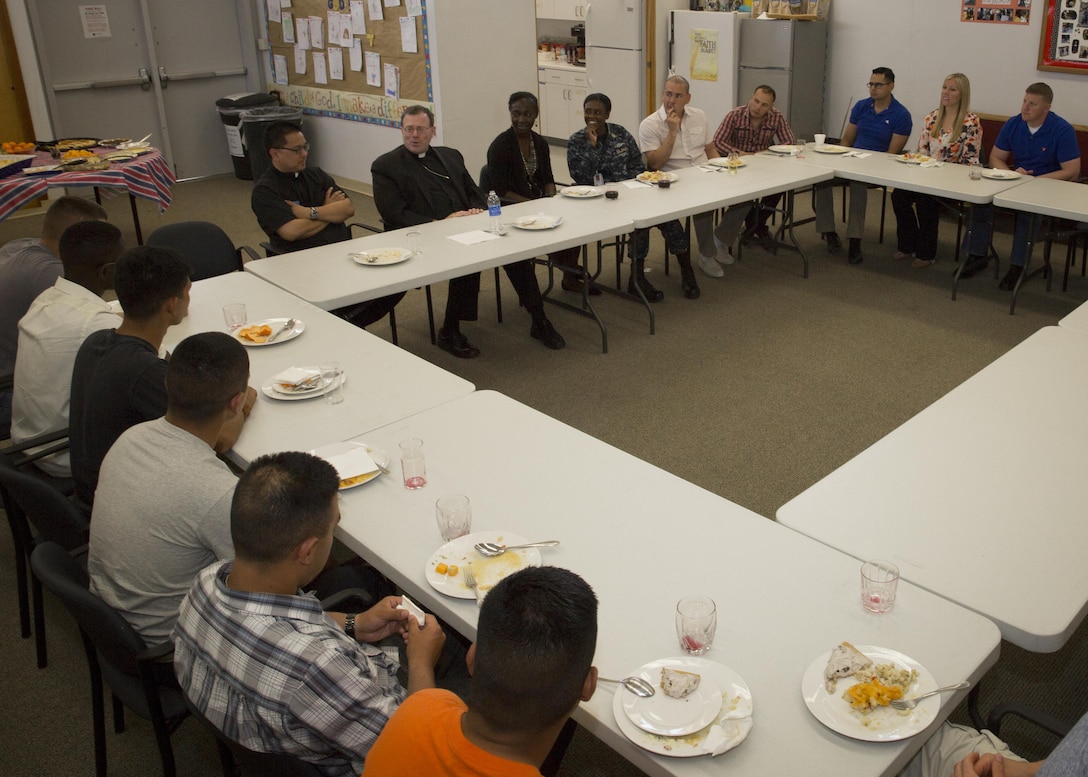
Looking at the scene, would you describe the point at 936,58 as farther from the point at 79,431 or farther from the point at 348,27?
the point at 79,431

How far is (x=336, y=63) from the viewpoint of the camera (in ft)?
27.6

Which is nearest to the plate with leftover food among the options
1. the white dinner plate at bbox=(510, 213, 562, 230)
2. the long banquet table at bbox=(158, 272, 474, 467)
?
the white dinner plate at bbox=(510, 213, 562, 230)

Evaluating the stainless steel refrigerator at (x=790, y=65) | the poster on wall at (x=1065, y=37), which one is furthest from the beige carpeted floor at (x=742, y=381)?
the stainless steel refrigerator at (x=790, y=65)

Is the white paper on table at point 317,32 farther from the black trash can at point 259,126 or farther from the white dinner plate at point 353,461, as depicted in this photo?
the white dinner plate at point 353,461

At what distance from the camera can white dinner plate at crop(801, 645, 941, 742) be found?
1589 millimetres

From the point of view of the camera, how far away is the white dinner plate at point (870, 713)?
1589 millimetres

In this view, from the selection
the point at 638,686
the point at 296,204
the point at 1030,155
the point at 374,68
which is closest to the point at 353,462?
the point at 638,686

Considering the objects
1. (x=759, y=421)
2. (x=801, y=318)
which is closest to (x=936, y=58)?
(x=801, y=318)

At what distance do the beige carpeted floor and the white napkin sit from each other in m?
1.01

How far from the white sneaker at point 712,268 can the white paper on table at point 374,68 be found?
3511mm

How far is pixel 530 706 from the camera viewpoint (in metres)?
1.36

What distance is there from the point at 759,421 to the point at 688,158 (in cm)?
262

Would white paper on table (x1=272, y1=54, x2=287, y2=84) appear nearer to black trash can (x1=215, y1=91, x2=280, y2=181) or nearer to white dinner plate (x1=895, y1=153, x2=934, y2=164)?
black trash can (x1=215, y1=91, x2=280, y2=181)

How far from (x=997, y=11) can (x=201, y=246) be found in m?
6.03
